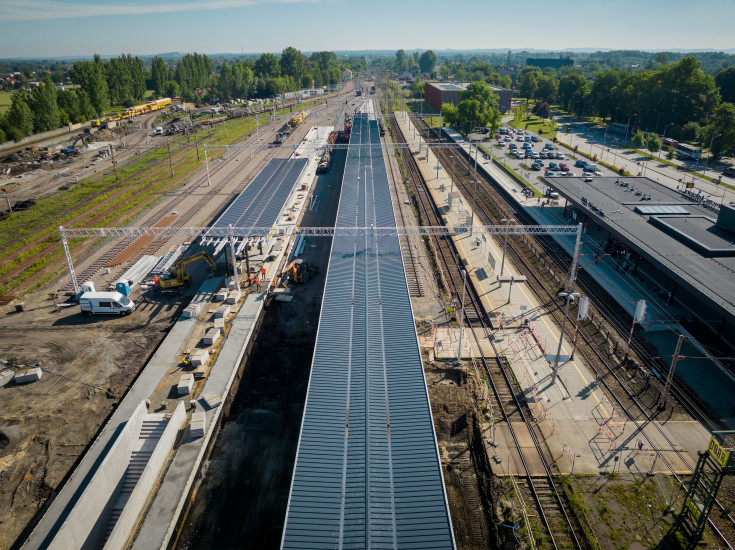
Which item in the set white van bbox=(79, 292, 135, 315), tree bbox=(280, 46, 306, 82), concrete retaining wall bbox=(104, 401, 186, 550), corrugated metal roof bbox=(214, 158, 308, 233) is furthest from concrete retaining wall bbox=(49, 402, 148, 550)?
tree bbox=(280, 46, 306, 82)

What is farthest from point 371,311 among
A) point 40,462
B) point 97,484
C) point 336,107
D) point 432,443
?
point 336,107

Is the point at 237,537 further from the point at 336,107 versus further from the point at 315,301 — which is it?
the point at 336,107

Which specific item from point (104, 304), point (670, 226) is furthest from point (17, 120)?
point (670, 226)

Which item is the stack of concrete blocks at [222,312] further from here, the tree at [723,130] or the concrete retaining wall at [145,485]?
the tree at [723,130]

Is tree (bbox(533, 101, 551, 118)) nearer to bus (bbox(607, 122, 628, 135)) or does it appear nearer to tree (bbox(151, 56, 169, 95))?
bus (bbox(607, 122, 628, 135))

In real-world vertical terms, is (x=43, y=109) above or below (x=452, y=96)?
below

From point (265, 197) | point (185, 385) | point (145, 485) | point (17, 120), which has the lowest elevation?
point (145, 485)

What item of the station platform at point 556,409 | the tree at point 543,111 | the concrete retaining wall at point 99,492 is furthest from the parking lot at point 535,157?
the concrete retaining wall at point 99,492

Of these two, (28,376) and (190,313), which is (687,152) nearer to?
(190,313)
